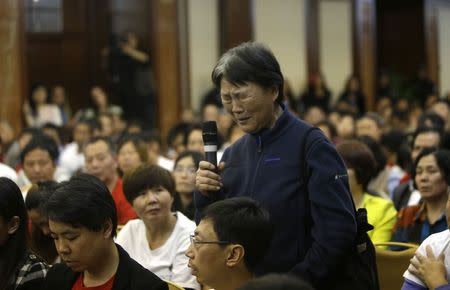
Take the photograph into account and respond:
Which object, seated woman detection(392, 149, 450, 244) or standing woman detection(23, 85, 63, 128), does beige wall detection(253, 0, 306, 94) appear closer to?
standing woman detection(23, 85, 63, 128)

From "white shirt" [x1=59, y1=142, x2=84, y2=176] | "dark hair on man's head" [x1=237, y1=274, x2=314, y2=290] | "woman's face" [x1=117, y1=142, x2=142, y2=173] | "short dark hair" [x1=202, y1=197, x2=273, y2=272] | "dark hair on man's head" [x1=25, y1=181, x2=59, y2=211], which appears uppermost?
"dark hair on man's head" [x1=237, y1=274, x2=314, y2=290]

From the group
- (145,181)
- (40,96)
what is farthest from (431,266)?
(40,96)

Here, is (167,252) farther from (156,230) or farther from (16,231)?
(16,231)

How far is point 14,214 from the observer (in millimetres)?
3219

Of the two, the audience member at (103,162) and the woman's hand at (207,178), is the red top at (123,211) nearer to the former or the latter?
the audience member at (103,162)

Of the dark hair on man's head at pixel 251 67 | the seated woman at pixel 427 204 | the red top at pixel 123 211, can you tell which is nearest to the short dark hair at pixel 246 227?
the dark hair on man's head at pixel 251 67

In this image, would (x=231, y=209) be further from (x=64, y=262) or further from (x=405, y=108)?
(x=405, y=108)

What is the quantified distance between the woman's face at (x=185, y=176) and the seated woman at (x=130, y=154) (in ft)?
3.42

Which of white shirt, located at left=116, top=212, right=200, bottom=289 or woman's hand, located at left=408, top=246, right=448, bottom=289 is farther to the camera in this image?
white shirt, located at left=116, top=212, right=200, bottom=289

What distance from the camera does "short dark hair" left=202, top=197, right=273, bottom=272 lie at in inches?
107

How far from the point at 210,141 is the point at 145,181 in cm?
137

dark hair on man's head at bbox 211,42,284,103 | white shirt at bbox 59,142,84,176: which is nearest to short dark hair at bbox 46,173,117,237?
dark hair on man's head at bbox 211,42,284,103

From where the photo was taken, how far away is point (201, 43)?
Result: 515 inches

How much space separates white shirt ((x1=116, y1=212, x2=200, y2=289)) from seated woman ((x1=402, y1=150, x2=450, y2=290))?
1176mm
